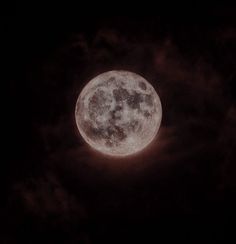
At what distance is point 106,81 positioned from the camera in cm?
1108

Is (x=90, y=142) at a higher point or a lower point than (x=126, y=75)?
lower

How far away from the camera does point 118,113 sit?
34.8 feet

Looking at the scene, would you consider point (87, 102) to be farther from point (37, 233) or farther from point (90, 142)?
point (37, 233)

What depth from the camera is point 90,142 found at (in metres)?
11.7

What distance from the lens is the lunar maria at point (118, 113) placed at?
10.7 metres

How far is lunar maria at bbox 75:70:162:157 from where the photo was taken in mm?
10680

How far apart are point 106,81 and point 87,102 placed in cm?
64

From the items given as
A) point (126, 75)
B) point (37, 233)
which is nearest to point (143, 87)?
point (126, 75)

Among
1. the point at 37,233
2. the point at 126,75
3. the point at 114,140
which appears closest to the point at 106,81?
the point at 126,75

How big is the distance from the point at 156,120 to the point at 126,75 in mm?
1259

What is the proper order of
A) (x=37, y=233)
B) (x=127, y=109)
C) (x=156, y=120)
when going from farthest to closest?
(x=37, y=233) → (x=156, y=120) → (x=127, y=109)

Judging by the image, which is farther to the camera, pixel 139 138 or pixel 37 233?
pixel 37 233

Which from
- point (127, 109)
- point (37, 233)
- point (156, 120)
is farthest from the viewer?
point (37, 233)

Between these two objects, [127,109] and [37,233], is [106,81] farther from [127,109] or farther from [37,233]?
[37,233]
